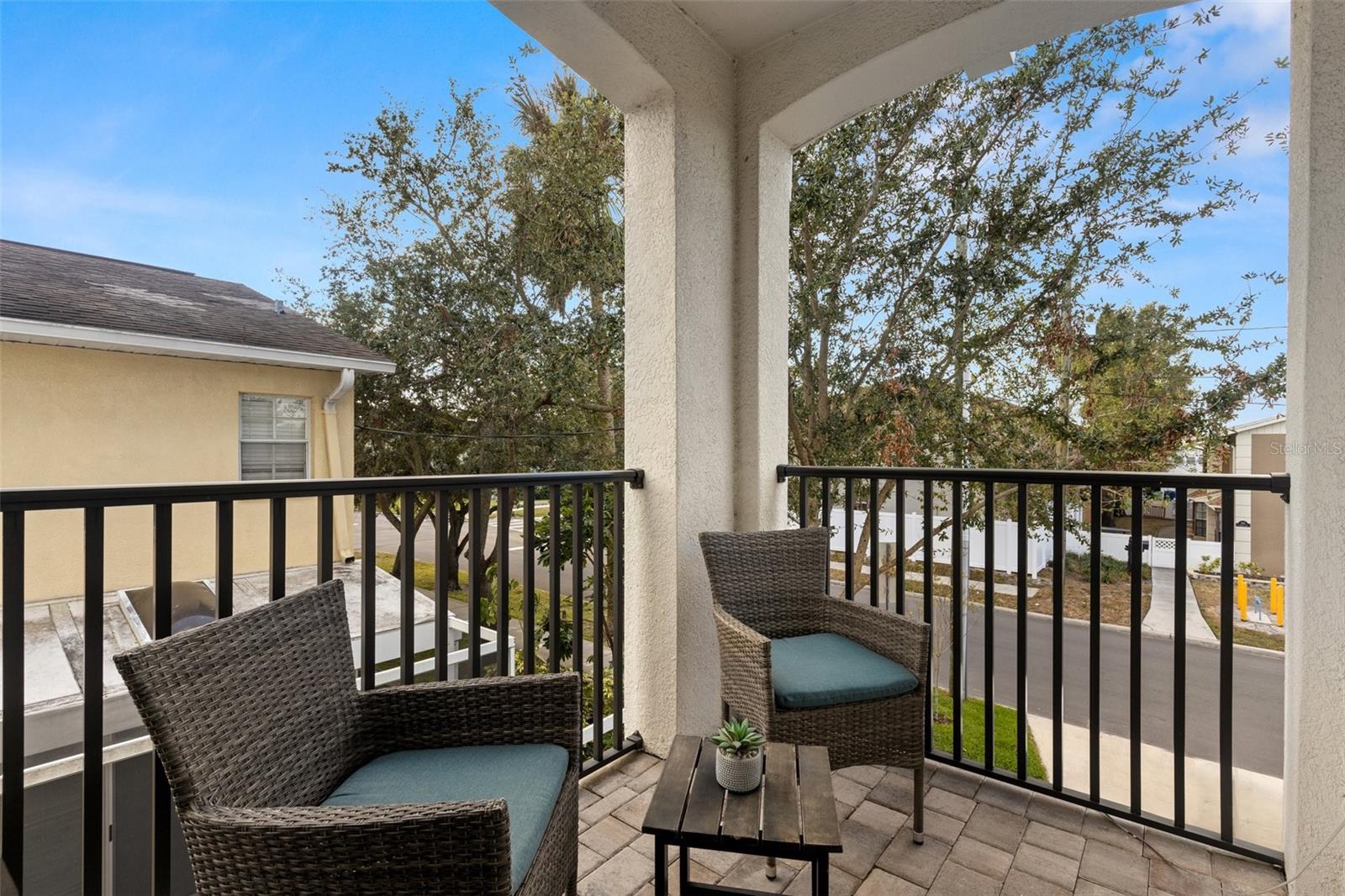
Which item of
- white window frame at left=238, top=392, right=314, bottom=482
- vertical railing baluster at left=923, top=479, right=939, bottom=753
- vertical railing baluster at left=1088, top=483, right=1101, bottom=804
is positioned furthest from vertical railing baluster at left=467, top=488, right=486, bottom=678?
white window frame at left=238, top=392, right=314, bottom=482

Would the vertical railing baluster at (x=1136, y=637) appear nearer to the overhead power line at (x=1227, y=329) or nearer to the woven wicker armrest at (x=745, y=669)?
the woven wicker armrest at (x=745, y=669)

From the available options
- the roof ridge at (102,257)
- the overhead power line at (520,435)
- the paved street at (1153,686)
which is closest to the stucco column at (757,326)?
the paved street at (1153,686)

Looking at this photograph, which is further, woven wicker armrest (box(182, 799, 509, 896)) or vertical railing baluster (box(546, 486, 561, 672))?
vertical railing baluster (box(546, 486, 561, 672))

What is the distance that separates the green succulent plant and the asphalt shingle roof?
220 inches

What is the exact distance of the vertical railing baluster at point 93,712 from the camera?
49.3 inches

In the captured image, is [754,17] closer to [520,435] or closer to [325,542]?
[325,542]

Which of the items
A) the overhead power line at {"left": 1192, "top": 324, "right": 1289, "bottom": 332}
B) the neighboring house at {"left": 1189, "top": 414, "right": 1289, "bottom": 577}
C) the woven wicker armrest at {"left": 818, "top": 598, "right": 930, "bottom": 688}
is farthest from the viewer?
the overhead power line at {"left": 1192, "top": 324, "right": 1289, "bottom": 332}

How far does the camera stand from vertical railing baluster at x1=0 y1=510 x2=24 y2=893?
1.16m

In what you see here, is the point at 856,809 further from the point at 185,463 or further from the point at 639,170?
the point at 185,463

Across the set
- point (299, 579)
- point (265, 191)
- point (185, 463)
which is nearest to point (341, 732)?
point (299, 579)

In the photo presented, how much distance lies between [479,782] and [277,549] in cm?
79

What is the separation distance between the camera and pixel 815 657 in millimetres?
2148

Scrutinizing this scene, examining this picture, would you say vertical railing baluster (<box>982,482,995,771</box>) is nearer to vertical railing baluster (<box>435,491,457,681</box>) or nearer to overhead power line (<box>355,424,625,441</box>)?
vertical railing baluster (<box>435,491,457,681</box>)

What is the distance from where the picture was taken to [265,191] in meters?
7.58
